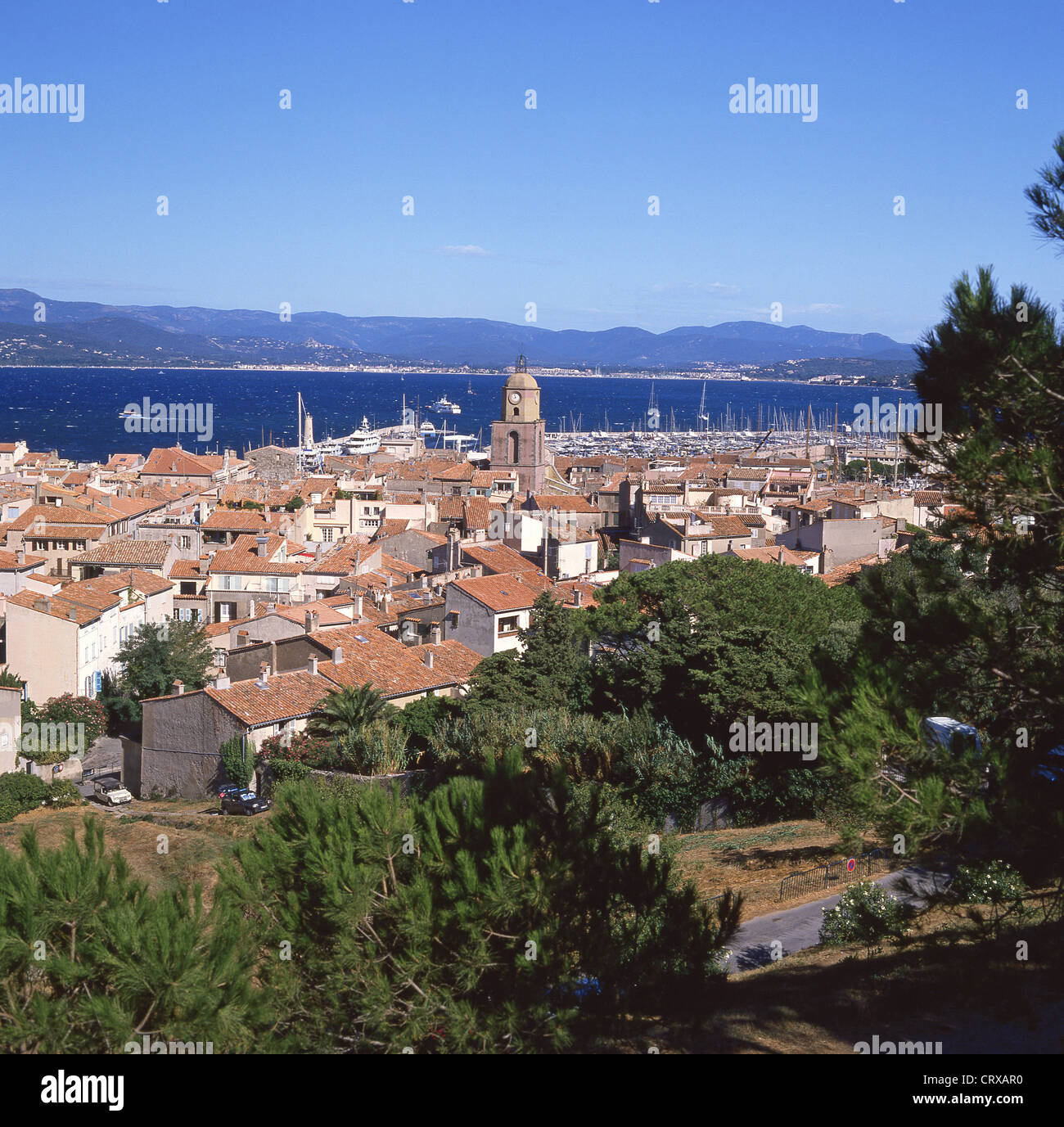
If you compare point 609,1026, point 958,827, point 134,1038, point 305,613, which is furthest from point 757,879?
point 305,613

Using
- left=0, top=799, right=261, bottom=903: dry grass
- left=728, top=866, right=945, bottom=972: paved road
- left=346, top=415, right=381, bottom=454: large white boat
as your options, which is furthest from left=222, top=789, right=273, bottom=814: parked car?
left=346, top=415, right=381, bottom=454: large white boat

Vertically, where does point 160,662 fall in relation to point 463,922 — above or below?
below

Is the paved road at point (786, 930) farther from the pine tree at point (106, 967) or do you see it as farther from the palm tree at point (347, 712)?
the palm tree at point (347, 712)

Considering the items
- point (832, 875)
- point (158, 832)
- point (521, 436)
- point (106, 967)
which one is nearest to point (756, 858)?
point (832, 875)

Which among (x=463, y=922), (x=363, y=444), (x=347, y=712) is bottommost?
(x=347, y=712)

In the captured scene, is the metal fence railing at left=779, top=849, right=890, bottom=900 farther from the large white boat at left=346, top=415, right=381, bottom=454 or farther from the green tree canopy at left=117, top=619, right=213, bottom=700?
the large white boat at left=346, top=415, right=381, bottom=454

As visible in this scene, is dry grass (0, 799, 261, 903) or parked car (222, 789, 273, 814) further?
parked car (222, 789, 273, 814)

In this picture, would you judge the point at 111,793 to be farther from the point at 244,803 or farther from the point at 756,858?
the point at 756,858
